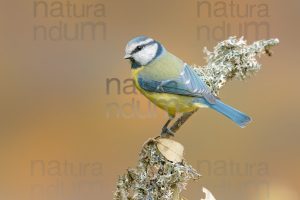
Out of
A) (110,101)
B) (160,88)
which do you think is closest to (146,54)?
(160,88)

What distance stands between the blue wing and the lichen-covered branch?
64mm

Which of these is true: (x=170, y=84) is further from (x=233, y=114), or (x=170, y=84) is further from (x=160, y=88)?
(x=233, y=114)

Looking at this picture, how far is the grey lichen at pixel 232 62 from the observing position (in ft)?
3.91

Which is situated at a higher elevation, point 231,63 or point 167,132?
point 231,63

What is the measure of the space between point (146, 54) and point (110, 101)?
3.02ft

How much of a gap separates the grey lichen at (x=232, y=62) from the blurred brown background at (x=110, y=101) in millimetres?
754

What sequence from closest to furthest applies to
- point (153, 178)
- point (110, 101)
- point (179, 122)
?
point (153, 178)
point (179, 122)
point (110, 101)

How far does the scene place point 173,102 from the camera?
1.13 meters

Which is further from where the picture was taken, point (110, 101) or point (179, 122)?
point (110, 101)

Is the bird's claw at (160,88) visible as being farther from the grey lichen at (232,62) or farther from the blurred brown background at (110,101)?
the blurred brown background at (110,101)

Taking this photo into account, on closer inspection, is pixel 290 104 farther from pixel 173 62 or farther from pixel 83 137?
pixel 173 62

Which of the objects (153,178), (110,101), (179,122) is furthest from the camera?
(110,101)

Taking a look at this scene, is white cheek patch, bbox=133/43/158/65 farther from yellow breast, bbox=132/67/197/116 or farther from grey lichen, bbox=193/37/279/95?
grey lichen, bbox=193/37/279/95

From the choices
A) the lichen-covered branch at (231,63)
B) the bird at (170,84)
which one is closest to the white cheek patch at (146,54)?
the bird at (170,84)
